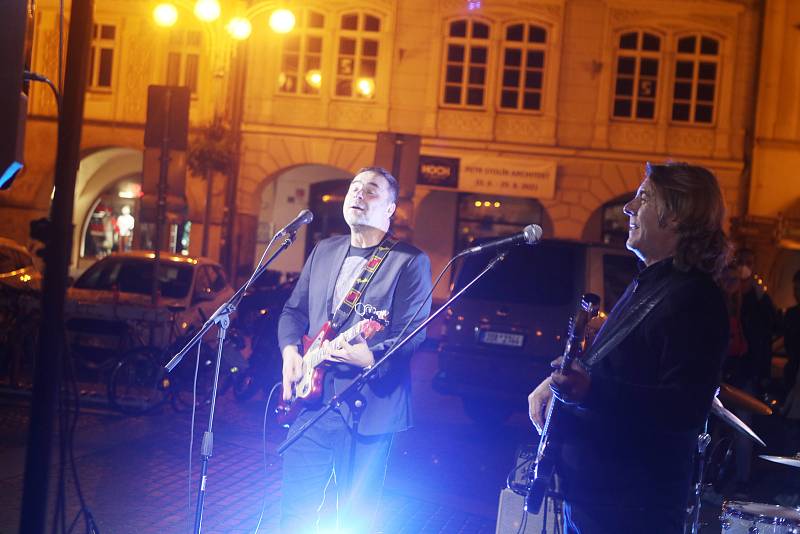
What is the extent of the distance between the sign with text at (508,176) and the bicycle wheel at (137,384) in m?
14.4

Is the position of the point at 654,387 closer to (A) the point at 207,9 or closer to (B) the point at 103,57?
(A) the point at 207,9

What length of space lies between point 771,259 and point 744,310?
49.8 ft

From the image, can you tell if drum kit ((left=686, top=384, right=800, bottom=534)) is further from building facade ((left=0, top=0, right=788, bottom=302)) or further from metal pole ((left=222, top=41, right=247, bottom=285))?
metal pole ((left=222, top=41, right=247, bottom=285))

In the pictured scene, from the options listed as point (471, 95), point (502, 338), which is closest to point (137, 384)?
point (502, 338)

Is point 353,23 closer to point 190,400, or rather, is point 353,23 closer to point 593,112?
point 593,112

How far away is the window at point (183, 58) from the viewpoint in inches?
955

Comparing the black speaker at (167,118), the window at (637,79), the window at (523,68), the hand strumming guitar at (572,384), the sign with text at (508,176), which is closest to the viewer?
the hand strumming guitar at (572,384)

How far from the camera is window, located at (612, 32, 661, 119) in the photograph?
2359cm

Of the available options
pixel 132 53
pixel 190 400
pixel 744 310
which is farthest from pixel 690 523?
pixel 132 53

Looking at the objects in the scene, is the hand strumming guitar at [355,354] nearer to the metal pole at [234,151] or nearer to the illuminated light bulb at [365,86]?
the metal pole at [234,151]

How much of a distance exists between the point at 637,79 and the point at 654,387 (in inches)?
871

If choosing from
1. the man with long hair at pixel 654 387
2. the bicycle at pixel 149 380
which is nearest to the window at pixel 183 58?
the bicycle at pixel 149 380

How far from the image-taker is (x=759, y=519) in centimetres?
398

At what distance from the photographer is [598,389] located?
2.77m
